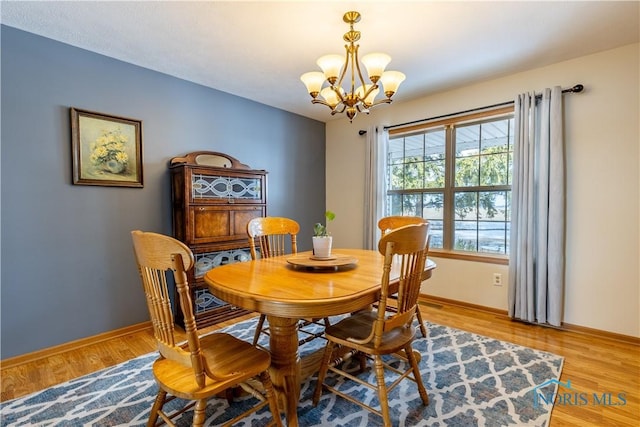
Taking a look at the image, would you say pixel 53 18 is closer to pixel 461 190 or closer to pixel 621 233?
pixel 461 190

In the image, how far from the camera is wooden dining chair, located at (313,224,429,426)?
138 cm

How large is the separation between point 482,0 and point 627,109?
165cm

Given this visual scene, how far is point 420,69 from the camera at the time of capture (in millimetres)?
2885

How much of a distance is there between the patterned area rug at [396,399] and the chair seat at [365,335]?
43 centimetres

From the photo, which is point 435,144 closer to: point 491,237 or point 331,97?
point 491,237

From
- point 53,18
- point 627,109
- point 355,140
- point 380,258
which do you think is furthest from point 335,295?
point 355,140

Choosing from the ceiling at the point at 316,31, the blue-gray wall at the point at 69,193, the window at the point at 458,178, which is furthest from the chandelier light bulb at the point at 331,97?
the window at the point at 458,178

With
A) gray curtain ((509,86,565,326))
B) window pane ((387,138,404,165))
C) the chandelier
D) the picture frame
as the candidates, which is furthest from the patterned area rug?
window pane ((387,138,404,165))

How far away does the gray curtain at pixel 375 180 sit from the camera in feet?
12.8

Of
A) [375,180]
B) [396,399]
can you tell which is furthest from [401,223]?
[396,399]

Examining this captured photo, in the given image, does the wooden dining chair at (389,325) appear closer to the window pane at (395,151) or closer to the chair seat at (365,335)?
the chair seat at (365,335)

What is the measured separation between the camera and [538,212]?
2.79 meters

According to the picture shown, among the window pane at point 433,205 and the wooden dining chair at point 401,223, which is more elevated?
the window pane at point 433,205

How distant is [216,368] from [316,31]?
2.19 metres
